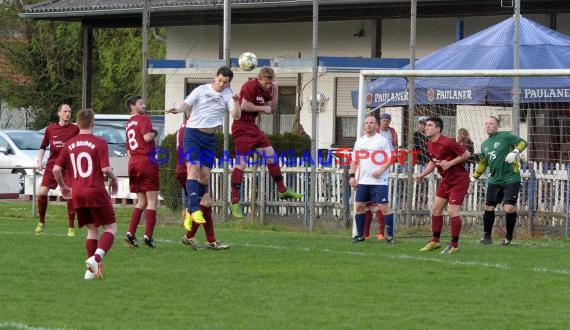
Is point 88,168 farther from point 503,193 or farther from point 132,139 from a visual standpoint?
point 503,193

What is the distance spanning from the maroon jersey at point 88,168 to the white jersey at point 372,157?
6.12 m

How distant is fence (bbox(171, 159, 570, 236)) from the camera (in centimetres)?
2164

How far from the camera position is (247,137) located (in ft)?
56.0

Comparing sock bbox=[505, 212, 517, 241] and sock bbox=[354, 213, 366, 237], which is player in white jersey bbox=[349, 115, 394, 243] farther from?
sock bbox=[505, 212, 517, 241]

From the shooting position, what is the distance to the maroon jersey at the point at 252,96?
1694 cm

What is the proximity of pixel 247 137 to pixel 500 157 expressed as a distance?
152 inches

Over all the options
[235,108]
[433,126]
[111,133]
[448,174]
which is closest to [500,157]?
[448,174]

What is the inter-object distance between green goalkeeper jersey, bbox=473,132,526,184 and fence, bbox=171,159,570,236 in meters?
2.88

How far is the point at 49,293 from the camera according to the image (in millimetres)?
12125

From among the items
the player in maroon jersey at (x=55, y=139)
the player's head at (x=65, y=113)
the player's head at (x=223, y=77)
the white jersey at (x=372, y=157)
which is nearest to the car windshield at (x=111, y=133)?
the player in maroon jersey at (x=55, y=139)

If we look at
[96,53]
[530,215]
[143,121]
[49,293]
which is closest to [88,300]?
[49,293]

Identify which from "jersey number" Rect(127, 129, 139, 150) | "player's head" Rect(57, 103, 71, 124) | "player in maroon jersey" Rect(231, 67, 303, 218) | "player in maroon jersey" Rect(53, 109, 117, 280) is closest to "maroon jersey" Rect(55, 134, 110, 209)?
"player in maroon jersey" Rect(53, 109, 117, 280)

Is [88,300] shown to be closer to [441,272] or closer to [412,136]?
[441,272]

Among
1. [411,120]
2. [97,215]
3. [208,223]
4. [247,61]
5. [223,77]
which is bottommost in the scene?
[208,223]
